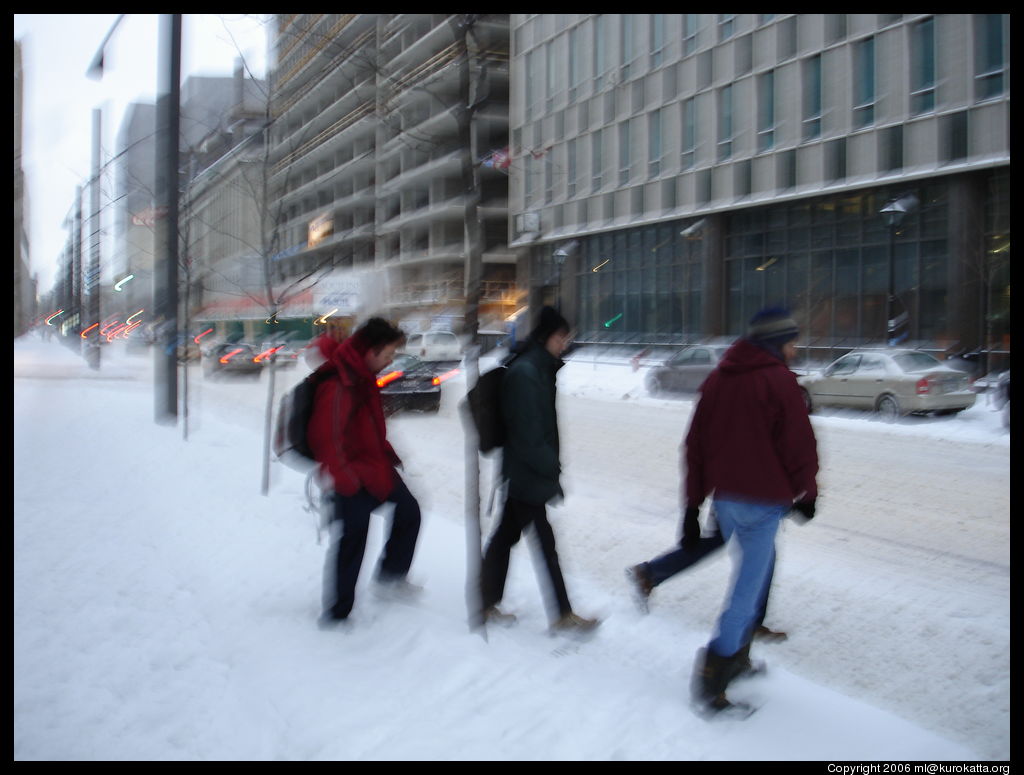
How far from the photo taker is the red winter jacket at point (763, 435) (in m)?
3.90

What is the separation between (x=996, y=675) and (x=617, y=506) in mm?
4796

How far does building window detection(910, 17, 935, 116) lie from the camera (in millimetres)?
26781

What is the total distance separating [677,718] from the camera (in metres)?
3.83

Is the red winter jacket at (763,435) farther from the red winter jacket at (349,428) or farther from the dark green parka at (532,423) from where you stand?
the red winter jacket at (349,428)

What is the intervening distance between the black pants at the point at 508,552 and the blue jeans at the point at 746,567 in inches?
40.3

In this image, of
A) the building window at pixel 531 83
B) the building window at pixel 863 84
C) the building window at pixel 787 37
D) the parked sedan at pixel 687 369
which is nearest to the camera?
the parked sedan at pixel 687 369

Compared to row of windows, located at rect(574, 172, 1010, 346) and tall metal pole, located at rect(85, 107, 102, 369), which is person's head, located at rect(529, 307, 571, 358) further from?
row of windows, located at rect(574, 172, 1010, 346)

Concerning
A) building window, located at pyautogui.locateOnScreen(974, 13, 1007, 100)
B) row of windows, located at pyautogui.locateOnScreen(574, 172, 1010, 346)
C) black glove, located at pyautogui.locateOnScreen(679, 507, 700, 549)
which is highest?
building window, located at pyautogui.locateOnScreen(974, 13, 1007, 100)

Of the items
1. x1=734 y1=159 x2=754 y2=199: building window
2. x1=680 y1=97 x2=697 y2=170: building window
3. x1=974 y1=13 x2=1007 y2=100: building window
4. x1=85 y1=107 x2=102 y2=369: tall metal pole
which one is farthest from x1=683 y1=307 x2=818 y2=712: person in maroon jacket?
x1=680 y1=97 x2=697 y2=170: building window

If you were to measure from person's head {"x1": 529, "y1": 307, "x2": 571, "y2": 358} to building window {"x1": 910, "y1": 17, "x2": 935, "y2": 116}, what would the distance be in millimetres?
26387

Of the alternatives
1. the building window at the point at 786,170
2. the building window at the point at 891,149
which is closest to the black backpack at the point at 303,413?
the building window at the point at 891,149

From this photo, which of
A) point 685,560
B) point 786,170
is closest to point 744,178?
point 786,170

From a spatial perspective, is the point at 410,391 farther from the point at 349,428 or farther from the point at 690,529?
the point at 690,529
